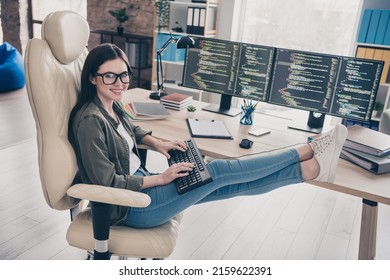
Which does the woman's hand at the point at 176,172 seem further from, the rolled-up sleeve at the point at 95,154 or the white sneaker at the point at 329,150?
the white sneaker at the point at 329,150

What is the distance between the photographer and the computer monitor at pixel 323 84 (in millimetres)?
1951

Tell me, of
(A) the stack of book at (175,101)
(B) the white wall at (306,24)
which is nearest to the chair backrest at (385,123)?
(A) the stack of book at (175,101)

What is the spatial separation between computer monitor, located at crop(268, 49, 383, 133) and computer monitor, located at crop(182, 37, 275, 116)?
3.0 inches

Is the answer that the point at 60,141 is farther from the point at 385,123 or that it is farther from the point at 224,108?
the point at 385,123

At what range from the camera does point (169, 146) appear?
1.81 m

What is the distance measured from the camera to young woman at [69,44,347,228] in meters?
1.39

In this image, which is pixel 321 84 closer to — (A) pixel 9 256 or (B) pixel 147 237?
(B) pixel 147 237

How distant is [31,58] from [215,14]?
3420 millimetres

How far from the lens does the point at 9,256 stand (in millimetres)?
2047

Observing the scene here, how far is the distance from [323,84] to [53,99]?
141 cm

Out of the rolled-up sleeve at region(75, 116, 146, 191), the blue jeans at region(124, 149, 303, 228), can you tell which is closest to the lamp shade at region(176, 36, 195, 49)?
the blue jeans at region(124, 149, 303, 228)

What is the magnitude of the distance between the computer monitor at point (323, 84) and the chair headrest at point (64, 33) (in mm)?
1166

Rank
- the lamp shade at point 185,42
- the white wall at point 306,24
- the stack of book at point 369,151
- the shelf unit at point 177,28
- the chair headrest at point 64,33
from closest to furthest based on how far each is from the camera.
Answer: the chair headrest at point 64,33 → the stack of book at point 369,151 → the lamp shade at point 185,42 → the white wall at point 306,24 → the shelf unit at point 177,28
